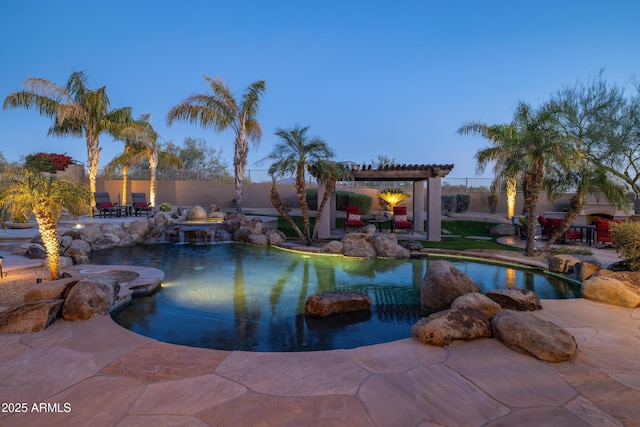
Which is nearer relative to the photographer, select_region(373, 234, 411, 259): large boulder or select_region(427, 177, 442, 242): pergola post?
select_region(373, 234, 411, 259): large boulder

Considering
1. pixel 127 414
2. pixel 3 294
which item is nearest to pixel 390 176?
pixel 3 294

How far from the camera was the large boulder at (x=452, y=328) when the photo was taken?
355cm

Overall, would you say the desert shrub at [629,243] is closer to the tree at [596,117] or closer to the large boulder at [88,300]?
the large boulder at [88,300]

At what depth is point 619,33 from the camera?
16328mm

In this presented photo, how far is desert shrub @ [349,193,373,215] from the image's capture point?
69.8 ft

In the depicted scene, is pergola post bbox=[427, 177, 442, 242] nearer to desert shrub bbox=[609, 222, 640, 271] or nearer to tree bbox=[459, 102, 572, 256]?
tree bbox=[459, 102, 572, 256]

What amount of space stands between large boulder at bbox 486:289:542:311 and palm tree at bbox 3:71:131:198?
15.9 m

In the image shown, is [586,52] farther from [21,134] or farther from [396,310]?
[21,134]

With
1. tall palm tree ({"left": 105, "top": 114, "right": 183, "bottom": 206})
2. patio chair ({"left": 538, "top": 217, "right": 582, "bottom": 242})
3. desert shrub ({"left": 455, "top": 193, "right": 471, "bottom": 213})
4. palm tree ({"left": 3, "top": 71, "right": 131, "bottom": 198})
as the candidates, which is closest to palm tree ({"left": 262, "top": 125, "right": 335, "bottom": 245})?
patio chair ({"left": 538, "top": 217, "right": 582, "bottom": 242})

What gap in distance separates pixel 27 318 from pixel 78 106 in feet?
46.8

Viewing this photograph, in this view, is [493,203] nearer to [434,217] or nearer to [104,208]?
[434,217]

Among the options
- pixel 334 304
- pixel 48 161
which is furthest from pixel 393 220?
pixel 48 161

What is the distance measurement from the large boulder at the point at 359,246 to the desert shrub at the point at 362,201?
10155 mm

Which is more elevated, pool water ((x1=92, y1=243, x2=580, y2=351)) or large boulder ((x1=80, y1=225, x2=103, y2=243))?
large boulder ((x1=80, y1=225, x2=103, y2=243))
